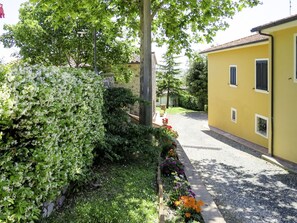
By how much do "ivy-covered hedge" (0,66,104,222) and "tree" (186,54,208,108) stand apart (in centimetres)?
3323

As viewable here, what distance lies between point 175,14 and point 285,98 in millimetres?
5919

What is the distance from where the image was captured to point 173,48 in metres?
15.6

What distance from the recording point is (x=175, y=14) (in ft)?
47.5

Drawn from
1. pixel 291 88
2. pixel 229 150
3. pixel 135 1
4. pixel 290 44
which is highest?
pixel 135 1

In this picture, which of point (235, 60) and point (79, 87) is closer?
point (79, 87)

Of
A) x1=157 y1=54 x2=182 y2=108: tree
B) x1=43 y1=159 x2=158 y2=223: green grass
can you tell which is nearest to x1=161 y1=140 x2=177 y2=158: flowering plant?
x1=43 y1=159 x2=158 y2=223: green grass

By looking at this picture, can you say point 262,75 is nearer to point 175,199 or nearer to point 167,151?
point 167,151

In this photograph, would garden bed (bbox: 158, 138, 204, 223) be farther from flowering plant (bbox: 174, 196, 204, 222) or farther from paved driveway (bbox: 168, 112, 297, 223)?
paved driveway (bbox: 168, 112, 297, 223)

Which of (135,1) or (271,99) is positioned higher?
(135,1)

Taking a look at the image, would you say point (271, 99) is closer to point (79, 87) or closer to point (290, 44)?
point (290, 44)

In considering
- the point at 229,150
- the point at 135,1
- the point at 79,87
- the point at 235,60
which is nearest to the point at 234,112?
the point at 235,60

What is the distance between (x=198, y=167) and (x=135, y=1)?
721 cm

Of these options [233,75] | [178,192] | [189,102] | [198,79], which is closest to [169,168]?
[178,192]

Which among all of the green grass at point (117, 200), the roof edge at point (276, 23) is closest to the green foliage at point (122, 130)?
the green grass at point (117, 200)
